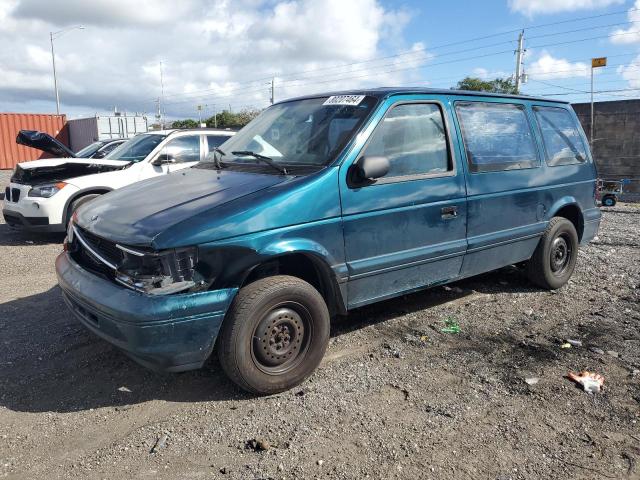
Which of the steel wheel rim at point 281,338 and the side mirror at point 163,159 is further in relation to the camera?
the side mirror at point 163,159

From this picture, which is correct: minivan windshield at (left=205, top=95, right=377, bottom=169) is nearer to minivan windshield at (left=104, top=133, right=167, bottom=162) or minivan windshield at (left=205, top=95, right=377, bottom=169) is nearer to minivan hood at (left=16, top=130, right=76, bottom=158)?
minivan windshield at (left=104, top=133, right=167, bottom=162)

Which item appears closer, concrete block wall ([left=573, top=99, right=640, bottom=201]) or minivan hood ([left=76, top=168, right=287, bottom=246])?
minivan hood ([left=76, top=168, right=287, bottom=246])

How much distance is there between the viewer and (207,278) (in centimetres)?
300

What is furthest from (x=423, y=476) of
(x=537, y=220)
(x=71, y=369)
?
(x=537, y=220)

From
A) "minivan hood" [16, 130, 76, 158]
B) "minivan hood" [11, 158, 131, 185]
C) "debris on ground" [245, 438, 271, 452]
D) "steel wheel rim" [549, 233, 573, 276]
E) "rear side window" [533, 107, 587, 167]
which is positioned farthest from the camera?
"minivan hood" [16, 130, 76, 158]

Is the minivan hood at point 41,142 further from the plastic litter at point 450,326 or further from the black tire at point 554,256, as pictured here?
the black tire at point 554,256

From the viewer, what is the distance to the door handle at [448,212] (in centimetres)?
414

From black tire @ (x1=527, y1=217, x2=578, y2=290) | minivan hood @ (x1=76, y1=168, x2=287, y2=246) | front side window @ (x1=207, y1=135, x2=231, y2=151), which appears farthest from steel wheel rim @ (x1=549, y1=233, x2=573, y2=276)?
front side window @ (x1=207, y1=135, x2=231, y2=151)

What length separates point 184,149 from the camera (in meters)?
8.54

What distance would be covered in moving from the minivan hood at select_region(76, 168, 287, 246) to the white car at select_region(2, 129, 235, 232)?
4.19m

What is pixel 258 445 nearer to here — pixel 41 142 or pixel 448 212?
pixel 448 212

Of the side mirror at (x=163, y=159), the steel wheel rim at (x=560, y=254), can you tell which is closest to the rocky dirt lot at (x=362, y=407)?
the steel wheel rim at (x=560, y=254)

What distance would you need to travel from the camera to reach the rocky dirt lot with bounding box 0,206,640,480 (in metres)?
2.68

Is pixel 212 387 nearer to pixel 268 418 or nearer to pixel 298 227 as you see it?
pixel 268 418
